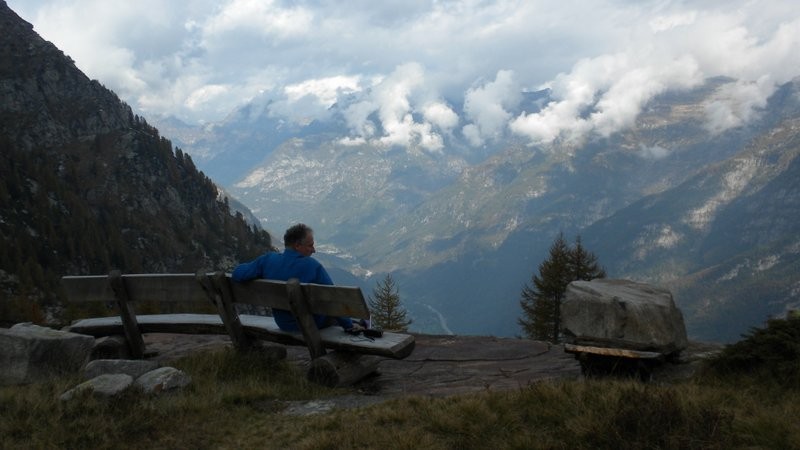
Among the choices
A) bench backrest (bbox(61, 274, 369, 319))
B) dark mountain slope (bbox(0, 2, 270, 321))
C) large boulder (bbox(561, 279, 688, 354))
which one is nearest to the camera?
bench backrest (bbox(61, 274, 369, 319))

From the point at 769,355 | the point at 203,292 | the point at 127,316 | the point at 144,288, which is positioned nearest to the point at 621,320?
the point at 769,355

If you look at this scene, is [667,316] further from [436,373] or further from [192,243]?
[192,243]

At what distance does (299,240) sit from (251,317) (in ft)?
6.85

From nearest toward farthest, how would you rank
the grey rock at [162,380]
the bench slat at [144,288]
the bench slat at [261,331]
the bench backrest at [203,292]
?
1. the grey rock at [162,380]
2. the bench backrest at [203,292]
3. the bench slat at [261,331]
4. the bench slat at [144,288]

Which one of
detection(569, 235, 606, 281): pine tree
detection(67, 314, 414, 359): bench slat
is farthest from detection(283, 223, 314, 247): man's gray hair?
detection(569, 235, 606, 281): pine tree

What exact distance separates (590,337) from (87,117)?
178m

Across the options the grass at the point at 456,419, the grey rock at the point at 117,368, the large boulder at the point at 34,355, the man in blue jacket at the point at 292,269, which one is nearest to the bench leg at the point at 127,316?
the large boulder at the point at 34,355

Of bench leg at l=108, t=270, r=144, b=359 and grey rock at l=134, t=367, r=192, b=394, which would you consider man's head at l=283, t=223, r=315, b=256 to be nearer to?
grey rock at l=134, t=367, r=192, b=394

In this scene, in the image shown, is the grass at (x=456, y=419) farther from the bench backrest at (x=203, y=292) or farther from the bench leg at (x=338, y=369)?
the bench backrest at (x=203, y=292)

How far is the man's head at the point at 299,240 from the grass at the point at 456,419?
2309 mm

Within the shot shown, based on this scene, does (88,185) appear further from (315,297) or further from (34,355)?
(315,297)

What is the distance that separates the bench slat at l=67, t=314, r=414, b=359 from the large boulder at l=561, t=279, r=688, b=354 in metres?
2.55

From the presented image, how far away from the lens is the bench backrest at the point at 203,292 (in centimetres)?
775

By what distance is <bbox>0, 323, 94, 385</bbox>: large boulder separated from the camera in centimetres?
784
